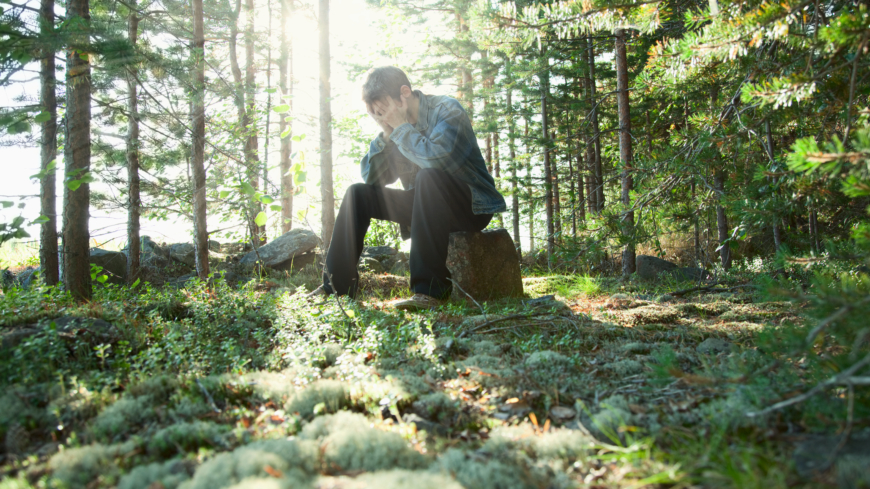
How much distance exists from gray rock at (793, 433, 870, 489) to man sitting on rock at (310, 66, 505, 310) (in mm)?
2526

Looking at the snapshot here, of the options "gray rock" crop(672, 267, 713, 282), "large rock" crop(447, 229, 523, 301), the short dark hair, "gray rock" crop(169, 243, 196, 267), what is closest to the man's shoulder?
the short dark hair

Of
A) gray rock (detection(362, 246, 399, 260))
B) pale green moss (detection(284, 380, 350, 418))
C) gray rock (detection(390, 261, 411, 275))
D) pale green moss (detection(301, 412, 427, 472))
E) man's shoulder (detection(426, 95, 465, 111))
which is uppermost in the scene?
man's shoulder (detection(426, 95, 465, 111))

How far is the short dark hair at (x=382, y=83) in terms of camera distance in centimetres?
361

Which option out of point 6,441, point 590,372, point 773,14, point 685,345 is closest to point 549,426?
point 590,372

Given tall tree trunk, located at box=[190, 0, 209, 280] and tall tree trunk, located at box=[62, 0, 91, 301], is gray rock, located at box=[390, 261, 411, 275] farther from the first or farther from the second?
tall tree trunk, located at box=[62, 0, 91, 301]

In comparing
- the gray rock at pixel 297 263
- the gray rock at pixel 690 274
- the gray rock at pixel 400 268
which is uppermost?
the gray rock at pixel 297 263

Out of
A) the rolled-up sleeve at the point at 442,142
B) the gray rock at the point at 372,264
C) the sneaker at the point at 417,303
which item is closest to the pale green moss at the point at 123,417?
the sneaker at the point at 417,303

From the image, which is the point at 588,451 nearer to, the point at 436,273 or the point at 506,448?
the point at 506,448

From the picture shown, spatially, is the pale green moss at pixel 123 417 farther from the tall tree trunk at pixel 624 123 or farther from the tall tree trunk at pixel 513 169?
the tall tree trunk at pixel 513 169

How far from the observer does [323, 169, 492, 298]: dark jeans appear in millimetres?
3561

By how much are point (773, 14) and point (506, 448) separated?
194 centimetres

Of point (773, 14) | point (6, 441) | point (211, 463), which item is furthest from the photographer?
point (773, 14)

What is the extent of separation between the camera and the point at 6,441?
4.15 ft

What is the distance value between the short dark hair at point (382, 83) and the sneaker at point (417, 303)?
166 cm
